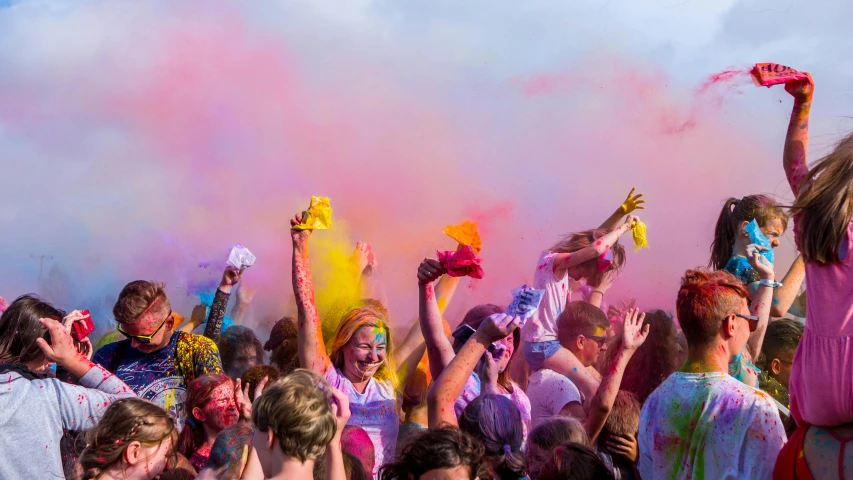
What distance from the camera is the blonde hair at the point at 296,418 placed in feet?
9.36

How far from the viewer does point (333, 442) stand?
3000 mm

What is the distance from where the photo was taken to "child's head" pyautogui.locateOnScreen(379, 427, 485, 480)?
2.92 meters

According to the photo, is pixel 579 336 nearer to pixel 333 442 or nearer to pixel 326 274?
pixel 333 442

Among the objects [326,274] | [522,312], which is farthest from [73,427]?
[326,274]

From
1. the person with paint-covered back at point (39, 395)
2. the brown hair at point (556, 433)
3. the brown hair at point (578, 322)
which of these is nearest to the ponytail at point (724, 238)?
the brown hair at point (578, 322)

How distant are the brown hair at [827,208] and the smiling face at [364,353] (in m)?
2.37

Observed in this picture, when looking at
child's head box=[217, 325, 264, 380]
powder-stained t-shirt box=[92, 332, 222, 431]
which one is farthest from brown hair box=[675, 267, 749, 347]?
child's head box=[217, 325, 264, 380]

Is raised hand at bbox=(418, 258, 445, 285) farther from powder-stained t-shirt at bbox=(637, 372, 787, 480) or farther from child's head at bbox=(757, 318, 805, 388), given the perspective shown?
child's head at bbox=(757, 318, 805, 388)

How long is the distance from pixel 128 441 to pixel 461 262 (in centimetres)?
180

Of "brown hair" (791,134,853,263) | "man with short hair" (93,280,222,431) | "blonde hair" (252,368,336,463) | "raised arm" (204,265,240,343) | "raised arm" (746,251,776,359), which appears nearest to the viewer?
"brown hair" (791,134,853,263)

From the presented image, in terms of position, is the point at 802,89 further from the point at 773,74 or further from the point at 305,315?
the point at 305,315

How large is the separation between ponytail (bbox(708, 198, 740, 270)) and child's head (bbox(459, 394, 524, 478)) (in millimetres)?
2144

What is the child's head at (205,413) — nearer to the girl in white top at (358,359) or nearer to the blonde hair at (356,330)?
the girl in white top at (358,359)

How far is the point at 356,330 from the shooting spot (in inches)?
168
